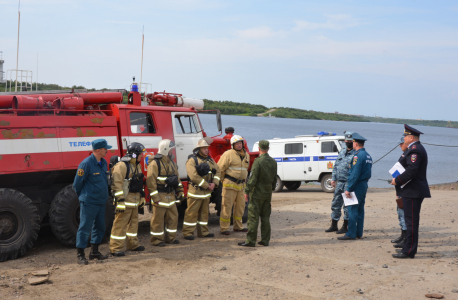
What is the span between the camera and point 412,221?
696cm

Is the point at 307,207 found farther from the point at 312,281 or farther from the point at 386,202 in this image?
the point at 312,281

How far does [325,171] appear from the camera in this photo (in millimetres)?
17047

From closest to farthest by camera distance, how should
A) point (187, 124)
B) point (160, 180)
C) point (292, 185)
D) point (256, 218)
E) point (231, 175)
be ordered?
1. point (256, 218)
2. point (160, 180)
3. point (231, 175)
4. point (187, 124)
5. point (292, 185)

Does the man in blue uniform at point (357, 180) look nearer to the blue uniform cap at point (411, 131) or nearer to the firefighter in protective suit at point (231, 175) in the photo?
the blue uniform cap at point (411, 131)

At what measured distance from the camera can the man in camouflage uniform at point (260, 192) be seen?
7785mm

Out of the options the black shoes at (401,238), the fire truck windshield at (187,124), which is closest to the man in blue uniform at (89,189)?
the fire truck windshield at (187,124)

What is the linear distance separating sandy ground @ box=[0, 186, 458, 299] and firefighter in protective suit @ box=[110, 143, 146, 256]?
314 millimetres

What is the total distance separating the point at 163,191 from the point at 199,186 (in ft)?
Answer: 2.71

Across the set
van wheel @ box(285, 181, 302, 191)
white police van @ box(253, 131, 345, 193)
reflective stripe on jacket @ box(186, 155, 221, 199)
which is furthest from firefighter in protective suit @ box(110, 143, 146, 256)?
van wheel @ box(285, 181, 302, 191)

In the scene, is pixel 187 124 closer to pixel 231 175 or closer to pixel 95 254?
pixel 231 175

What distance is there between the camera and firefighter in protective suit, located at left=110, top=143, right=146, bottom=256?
7188 millimetres

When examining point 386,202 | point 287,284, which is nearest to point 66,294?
point 287,284

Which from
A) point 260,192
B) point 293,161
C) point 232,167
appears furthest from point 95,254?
point 293,161

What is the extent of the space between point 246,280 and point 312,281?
0.96m
